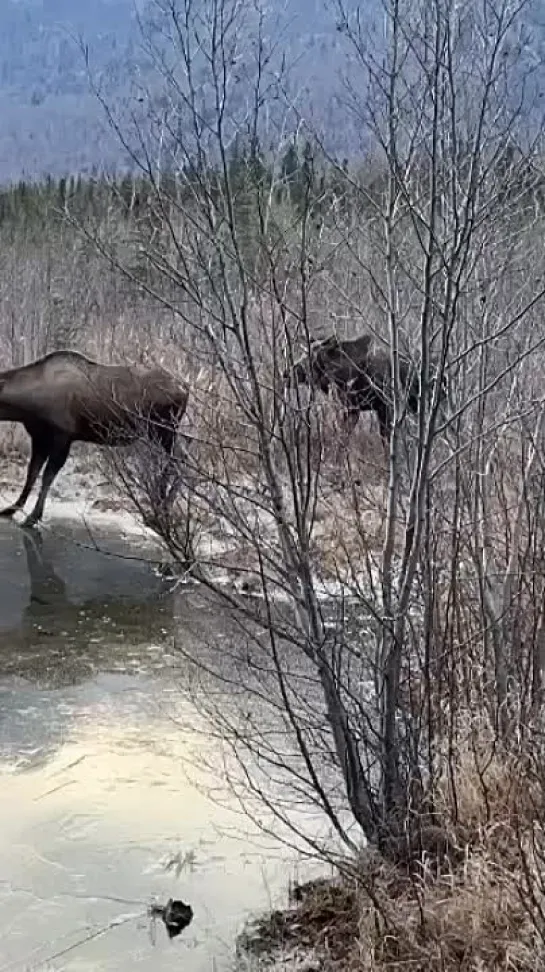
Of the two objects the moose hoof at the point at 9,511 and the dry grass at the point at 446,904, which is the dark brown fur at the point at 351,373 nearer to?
the dry grass at the point at 446,904

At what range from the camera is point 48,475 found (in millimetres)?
13031

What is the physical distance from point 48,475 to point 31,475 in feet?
1.27

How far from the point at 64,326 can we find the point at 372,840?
674 inches

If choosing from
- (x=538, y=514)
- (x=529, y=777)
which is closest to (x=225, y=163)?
(x=538, y=514)

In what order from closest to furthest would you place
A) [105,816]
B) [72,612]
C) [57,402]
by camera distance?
[105,816]
[72,612]
[57,402]

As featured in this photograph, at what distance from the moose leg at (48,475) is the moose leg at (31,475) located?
0.66ft

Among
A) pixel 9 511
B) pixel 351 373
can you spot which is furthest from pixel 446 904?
pixel 9 511

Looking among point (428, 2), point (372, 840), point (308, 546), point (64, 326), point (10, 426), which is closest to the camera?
point (428, 2)

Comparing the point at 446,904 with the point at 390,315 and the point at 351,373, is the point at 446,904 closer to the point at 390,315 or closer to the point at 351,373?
the point at 390,315

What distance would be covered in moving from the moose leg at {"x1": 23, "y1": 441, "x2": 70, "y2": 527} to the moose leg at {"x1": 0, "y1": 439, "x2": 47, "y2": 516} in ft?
0.66

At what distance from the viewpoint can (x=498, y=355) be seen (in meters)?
5.74

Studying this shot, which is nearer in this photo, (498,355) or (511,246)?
(511,246)

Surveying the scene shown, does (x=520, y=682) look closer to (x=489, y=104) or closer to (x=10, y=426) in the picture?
(x=489, y=104)

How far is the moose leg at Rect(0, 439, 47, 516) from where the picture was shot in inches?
525
